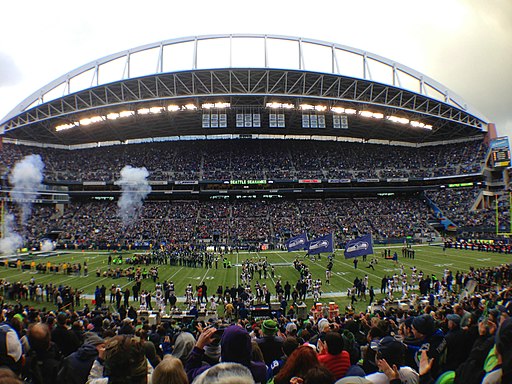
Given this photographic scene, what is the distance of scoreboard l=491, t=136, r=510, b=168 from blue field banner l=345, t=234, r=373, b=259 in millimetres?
43569

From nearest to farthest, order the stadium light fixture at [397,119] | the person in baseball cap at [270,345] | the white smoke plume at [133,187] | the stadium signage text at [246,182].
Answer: the person in baseball cap at [270,345]
the stadium light fixture at [397,119]
the stadium signage text at [246,182]
the white smoke plume at [133,187]

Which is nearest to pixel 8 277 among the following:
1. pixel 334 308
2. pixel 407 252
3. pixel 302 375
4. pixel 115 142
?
pixel 334 308

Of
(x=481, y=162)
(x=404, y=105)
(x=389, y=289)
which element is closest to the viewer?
(x=389, y=289)

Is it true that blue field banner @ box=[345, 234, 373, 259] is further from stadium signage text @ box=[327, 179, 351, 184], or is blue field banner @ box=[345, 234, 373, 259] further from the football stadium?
stadium signage text @ box=[327, 179, 351, 184]

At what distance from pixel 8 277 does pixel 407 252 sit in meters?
36.8

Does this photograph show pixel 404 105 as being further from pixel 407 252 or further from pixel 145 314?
pixel 145 314

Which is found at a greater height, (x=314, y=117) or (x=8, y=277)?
(x=314, y=117)

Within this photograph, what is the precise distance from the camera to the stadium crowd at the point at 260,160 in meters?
56.0

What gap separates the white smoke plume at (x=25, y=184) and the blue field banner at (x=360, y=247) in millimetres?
46850

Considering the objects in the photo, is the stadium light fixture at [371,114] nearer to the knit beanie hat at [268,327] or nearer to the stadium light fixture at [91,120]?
the stadium light fixture at [91,120]

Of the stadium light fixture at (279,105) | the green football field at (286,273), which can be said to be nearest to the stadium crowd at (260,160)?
the stadium light fixture at (279,105)

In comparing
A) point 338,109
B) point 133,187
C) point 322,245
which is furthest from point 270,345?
point 133,187

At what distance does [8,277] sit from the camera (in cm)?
2464

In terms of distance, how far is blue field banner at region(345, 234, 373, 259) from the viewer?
22625 mm
